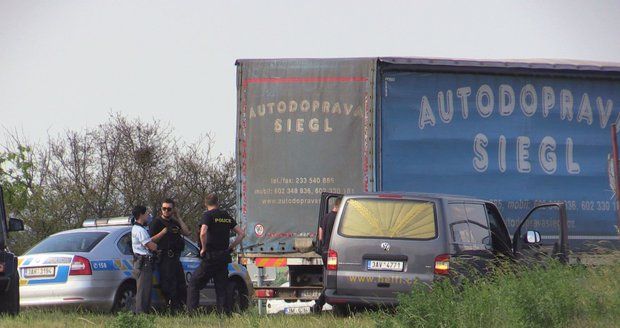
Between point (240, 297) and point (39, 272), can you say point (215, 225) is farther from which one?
point (240, 297)

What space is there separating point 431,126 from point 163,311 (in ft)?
15.0

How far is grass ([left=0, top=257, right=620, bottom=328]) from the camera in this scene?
11758 millimetres

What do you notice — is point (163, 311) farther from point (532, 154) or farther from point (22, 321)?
point (532, 154)

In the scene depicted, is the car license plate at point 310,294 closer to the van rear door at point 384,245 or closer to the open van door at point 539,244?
the van rear door at point 384,245

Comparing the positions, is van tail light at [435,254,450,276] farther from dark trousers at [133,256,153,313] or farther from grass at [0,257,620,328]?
dark trousers at [133,256,153,313]

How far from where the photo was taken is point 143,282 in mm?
16375

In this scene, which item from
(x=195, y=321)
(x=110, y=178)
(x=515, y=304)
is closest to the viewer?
(x=515, y=304)

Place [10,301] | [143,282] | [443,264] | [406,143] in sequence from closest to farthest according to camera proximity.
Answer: [443,264]
[10,301]
[143,282]
[406,143]

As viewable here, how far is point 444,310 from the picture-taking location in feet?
38.9

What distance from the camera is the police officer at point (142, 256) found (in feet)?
53.6

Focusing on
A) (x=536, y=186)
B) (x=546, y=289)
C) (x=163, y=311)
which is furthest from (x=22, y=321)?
(x=536, y=186)

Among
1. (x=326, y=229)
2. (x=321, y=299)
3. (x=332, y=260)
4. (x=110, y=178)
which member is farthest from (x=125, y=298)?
(x=110, y=178)

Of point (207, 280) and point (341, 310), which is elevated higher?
point (207, 280)

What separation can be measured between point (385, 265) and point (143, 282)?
3.42 meters
